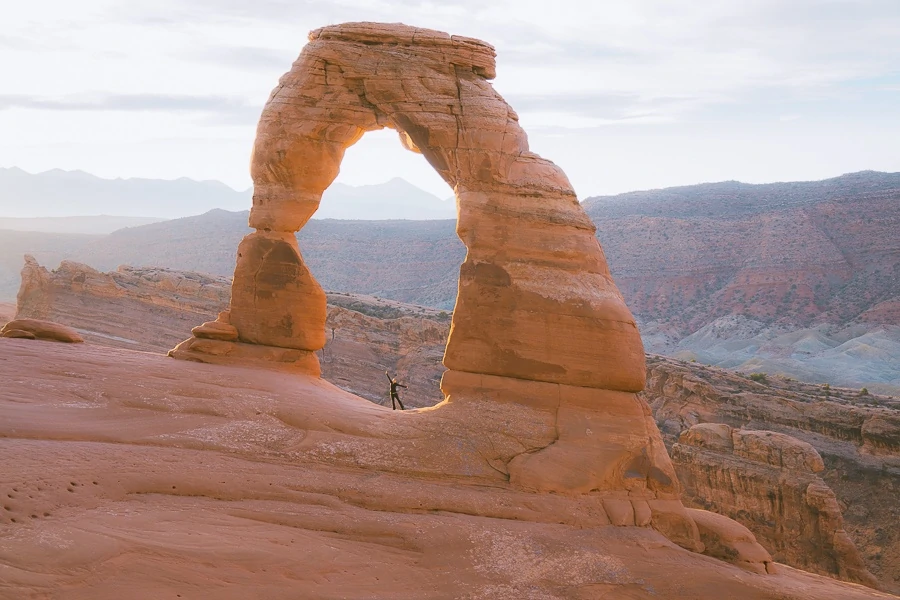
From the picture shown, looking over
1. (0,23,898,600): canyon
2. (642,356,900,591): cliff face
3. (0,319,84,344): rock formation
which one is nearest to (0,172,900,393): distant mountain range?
(642,356,900,591): cliff face

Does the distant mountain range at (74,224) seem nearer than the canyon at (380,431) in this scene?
No

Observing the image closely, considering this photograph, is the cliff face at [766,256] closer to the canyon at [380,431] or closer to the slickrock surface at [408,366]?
the slickrock surface at [408,366]

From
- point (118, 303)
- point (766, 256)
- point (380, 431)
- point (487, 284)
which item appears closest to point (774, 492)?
point (487, 284)

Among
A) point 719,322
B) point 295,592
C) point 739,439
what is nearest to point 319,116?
point 295,592

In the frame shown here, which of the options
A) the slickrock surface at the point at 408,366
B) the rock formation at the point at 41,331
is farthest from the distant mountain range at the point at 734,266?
the rock formation at the point at 41,331

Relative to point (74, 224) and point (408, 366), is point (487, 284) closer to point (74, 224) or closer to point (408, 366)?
point (408, 366)

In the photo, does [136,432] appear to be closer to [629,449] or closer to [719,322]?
[629,449]
